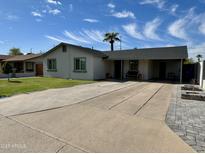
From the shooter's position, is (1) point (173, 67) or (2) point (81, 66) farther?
(1) point (173, 67)

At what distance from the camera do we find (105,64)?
63.6 ft

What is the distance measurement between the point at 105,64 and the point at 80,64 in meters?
3.22

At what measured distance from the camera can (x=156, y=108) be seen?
239 inches

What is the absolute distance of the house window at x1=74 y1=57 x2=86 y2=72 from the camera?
58.2 feet

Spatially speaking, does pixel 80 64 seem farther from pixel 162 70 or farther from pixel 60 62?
pixel 162 70

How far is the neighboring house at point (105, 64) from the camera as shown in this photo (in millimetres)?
17219

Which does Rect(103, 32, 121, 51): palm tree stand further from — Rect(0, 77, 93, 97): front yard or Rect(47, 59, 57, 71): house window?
Rect(0, 77, 93, 97): front yard

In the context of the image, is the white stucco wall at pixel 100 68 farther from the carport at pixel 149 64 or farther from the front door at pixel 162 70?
the front door at pixel 162 70

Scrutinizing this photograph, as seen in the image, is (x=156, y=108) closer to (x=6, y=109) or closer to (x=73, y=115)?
(x=73, y=115)

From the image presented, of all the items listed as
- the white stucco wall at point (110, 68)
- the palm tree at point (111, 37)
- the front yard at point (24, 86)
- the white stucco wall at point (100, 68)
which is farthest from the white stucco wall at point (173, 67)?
the palm tree at point (111, 37)

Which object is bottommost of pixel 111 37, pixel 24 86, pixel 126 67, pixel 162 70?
pixel 24 86

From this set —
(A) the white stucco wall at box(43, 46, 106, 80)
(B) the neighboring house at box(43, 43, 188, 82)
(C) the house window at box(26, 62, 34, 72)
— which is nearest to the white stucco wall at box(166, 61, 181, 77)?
(B) the neighboring house at box(43, 43, 188, 82)

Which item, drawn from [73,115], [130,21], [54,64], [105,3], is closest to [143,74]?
[130,21]

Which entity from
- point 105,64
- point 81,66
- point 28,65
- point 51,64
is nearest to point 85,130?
point 81,66
